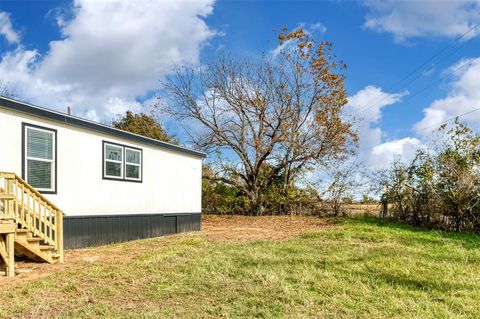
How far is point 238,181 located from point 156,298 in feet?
46.3

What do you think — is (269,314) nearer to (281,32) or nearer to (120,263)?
(120,263)

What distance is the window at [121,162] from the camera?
9125 mm

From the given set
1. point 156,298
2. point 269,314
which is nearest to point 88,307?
point 156,298

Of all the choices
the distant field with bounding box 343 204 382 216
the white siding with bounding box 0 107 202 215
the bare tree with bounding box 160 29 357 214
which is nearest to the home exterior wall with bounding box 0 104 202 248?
the white siding with bounding box 0 107 202 215

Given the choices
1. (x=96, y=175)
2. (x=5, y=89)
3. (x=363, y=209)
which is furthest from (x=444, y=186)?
(x=5, y=89)

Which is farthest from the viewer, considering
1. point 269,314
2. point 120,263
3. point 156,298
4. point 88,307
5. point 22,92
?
point 22,92

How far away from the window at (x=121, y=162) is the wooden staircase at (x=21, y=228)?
2574 millimetres

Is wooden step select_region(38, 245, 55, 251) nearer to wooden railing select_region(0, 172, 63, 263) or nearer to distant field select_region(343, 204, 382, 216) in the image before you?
wooden railing select_region(0, 172, 63, 263)

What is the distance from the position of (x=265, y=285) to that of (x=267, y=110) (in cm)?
1337

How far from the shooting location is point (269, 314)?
367 cm

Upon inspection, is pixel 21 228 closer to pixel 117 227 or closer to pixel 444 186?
pixel 117 227

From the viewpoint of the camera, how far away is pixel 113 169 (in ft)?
30.6

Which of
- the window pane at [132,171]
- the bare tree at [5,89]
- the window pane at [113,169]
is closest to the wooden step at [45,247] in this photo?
the window pane at [113,169]

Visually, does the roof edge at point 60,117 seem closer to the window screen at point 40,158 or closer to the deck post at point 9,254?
the window screen at point 40,158
